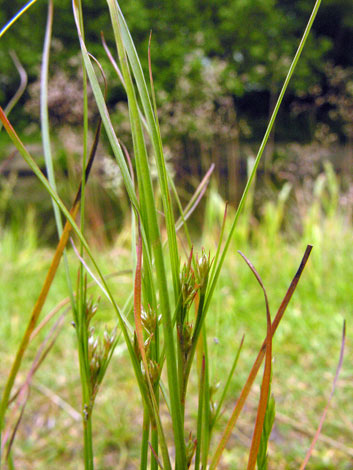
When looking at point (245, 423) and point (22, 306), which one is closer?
point (245, 423)

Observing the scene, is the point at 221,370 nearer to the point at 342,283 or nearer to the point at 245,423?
the point at 245,423

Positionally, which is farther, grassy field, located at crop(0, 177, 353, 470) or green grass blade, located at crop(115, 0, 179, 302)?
grassy field, located at crop(0, 177, 353, 470)

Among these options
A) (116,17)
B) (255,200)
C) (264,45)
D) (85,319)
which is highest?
(264,45)

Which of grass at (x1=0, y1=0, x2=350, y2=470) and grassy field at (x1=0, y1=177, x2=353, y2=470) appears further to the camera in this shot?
grassy field at (x1=0, y1=177, x2=353, y2=470)

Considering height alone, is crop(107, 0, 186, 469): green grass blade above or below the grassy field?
above

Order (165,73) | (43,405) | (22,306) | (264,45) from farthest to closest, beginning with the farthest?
(264,45) → (165,73) → (22,306) → (43,405)

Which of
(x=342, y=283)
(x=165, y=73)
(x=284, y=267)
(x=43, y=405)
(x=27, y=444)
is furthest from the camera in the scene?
(x=165, y=73)

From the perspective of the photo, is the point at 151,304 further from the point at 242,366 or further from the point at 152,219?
the point at 242,366

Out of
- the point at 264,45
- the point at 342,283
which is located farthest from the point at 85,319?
the point at 264,45

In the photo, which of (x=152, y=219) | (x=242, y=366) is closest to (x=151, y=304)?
(x=152, y=219)
